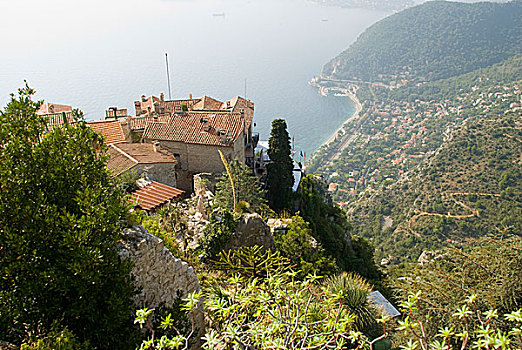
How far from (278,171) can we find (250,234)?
13.2 metres

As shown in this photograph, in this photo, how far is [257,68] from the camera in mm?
177250

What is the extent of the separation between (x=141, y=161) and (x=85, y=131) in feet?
37.6

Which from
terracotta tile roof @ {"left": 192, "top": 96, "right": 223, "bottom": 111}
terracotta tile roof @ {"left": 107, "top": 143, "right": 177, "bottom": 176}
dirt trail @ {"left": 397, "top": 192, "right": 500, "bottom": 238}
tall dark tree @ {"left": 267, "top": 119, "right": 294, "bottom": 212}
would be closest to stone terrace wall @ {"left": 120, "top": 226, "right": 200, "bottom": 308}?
terracotta tile roof @ {"left": 107, "top": 143, "right": 177, "bottom": 176}

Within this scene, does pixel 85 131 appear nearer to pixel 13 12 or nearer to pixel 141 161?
pixel 141 161

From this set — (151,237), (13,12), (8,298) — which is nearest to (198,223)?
(151,237)

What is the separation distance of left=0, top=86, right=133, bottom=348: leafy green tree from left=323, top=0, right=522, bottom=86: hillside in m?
186

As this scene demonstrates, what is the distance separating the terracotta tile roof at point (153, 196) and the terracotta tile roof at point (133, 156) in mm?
2271

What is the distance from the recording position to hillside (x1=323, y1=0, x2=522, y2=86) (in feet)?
550

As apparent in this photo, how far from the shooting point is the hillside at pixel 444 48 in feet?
550

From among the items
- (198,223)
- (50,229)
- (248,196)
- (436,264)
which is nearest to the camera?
(50,229)

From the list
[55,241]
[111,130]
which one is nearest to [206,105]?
[111,130]

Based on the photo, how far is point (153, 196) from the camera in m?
12.7

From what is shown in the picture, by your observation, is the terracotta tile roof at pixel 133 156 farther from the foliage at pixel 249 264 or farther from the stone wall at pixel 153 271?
the stone wall at pixel 153 271

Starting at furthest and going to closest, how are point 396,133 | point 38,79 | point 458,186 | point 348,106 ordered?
point 348,106 → point 396,133 → point 38,79 → point 458,186
